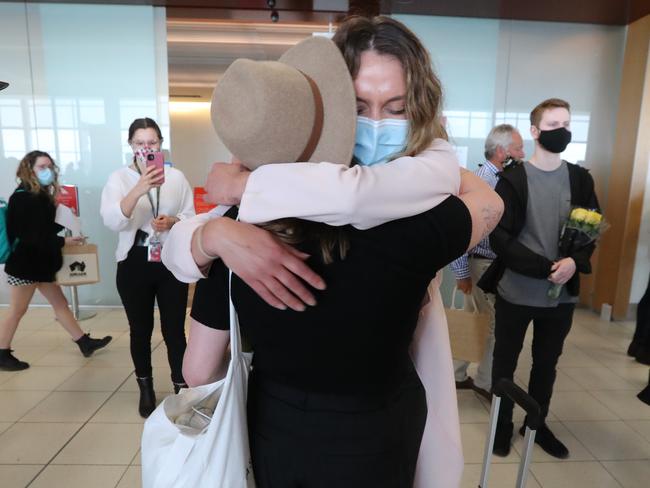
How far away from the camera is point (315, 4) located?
16.3 ft

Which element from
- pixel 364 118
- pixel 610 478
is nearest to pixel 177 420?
pixel 364 118

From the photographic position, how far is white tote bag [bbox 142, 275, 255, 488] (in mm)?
854

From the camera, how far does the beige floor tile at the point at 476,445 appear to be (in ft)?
8.54

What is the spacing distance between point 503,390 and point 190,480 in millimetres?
969

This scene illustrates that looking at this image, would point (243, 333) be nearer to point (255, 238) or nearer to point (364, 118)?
point (255, 238)

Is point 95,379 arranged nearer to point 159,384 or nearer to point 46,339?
point 159,384

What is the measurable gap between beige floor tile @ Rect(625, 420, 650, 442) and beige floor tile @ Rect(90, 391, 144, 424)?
3060 millimetres

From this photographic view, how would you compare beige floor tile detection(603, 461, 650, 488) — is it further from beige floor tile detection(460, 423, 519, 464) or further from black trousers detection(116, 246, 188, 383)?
black trousers detection(116, 246, 188, 383)

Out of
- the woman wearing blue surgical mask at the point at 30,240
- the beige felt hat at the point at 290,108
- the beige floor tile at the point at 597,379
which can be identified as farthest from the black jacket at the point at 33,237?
the beige floor tile at the point at 597,379

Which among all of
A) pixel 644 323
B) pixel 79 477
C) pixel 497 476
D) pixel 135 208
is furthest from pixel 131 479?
pixel 644 323

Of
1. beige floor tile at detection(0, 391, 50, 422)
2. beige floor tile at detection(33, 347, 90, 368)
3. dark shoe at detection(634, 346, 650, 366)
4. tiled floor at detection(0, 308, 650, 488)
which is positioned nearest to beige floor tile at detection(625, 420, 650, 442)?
tiled floor at detection(0, 308, 650, 488)

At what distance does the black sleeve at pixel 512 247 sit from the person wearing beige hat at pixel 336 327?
5.00 feet

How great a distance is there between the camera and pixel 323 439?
899mm

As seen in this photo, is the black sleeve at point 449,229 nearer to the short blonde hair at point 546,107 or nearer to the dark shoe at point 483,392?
the short blonde hair at point 546,107
